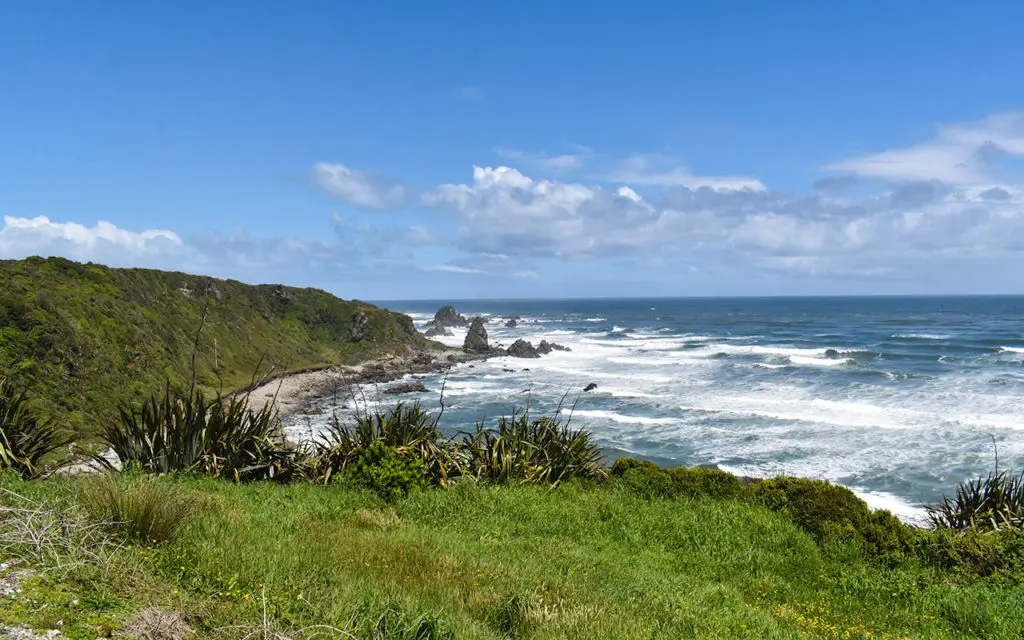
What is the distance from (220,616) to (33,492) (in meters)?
4.07

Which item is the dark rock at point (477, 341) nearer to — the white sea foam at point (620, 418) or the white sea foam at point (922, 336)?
the white sea foam at point (620, 418)

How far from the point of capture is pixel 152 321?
46.0 metres

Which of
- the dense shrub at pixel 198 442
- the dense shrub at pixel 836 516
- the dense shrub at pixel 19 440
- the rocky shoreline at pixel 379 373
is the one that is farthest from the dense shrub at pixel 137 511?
the rocky shoreline at pixel 379 373

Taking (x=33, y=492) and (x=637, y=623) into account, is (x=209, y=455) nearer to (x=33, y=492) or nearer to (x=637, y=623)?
(x=33, y=492)

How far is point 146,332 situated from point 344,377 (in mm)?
15489

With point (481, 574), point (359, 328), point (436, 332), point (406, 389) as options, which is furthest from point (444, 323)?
point (481, 574)

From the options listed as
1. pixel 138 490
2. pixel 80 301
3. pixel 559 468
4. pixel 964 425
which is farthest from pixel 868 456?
pixel 80 301

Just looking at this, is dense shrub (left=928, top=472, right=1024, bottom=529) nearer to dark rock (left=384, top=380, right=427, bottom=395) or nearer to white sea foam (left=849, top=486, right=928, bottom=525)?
white sea foam (left=849, top=486, right=928, bottom=525)

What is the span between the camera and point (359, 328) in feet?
226

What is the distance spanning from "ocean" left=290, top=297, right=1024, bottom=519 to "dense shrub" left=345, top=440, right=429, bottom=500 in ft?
14.5

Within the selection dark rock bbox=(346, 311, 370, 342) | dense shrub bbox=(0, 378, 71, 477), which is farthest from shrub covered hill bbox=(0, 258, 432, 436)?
dense shrub bbox=(0, 378, 71, 477)

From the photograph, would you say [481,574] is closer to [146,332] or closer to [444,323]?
[146,332]

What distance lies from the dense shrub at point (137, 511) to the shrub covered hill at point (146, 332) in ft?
21.8

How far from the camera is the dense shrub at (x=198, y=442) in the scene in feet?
31.9
